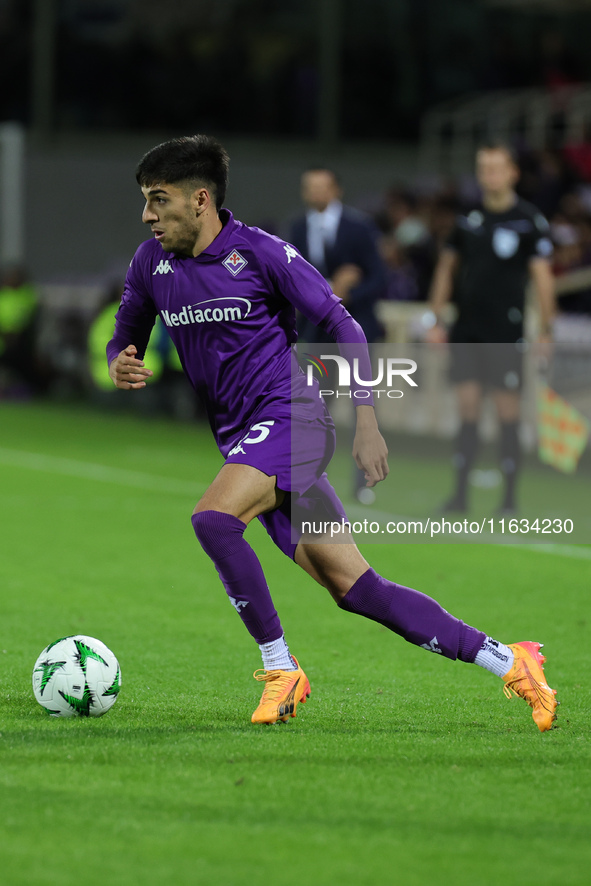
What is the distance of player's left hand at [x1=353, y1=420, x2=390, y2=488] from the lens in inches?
165

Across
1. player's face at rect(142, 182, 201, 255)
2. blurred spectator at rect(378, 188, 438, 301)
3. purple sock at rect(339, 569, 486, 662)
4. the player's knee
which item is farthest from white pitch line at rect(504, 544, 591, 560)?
blurred spectator at rect(378, 188, 438, 301)

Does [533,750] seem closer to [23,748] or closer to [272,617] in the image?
[272,617]

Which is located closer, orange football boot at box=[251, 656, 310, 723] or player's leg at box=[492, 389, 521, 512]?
orange football boot at box=[251, 656, 310, 723]

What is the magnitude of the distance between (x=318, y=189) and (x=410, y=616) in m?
5.31

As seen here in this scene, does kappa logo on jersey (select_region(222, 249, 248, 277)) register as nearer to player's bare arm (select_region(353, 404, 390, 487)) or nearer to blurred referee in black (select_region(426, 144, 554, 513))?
player's bare arm (select_region(353, 404, 390, 487))

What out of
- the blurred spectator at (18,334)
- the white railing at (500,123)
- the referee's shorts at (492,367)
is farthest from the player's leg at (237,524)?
the white railing at (500,123)

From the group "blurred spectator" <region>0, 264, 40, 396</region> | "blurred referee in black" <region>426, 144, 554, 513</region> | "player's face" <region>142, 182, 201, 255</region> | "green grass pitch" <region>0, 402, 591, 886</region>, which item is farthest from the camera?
"blurred spectator" <region>0, 264, 40, 396</region>

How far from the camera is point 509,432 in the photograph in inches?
363

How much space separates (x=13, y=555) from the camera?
7.88 m

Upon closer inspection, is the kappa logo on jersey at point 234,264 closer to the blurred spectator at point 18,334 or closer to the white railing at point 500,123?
the blurred spectator at point 18,334

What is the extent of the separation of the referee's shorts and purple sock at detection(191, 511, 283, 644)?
487 centimetres

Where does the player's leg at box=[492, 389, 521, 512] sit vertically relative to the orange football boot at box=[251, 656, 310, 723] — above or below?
below

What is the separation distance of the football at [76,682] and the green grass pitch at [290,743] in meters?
0.06

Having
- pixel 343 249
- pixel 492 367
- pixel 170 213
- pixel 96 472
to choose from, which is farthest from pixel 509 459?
pixel 170 213
